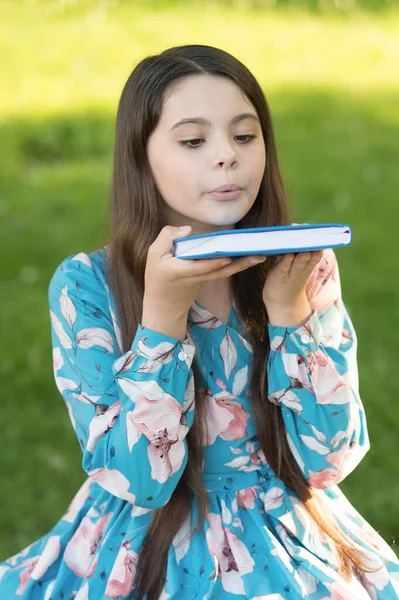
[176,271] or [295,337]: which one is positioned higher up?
[176,271]

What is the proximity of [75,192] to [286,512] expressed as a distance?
388cm

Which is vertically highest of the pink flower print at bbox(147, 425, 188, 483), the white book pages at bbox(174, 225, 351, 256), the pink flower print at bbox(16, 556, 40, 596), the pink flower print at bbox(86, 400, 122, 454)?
the white book pages at bbox(174, 225, 351, 256)

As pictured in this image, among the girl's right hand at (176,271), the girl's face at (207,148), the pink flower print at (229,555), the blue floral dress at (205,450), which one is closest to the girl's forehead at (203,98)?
the girl's face at (207,148)

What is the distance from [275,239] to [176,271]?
0.76ft

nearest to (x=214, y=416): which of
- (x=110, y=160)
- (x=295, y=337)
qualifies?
(x=295, y=337)

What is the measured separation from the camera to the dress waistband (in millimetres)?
2211

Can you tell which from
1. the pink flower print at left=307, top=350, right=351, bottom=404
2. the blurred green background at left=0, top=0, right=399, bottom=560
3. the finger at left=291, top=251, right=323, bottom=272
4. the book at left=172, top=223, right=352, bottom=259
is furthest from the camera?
the blurred green background at left=0, top=0, right=399, bottom=560

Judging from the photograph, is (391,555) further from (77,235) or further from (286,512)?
(77,235)

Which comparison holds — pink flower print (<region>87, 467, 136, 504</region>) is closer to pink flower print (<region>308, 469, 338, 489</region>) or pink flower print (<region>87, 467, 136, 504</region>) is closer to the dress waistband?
the dress waistband

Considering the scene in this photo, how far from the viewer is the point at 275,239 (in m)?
1.80

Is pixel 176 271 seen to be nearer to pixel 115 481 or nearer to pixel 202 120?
pixel 202 120

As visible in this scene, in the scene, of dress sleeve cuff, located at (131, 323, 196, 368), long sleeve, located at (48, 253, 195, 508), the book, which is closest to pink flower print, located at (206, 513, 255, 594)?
long sleeve, located at (48, 253, 195, 508)

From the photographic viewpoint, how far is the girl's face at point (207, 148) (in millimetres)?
2027

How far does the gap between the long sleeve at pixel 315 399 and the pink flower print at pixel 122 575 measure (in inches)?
16.9
